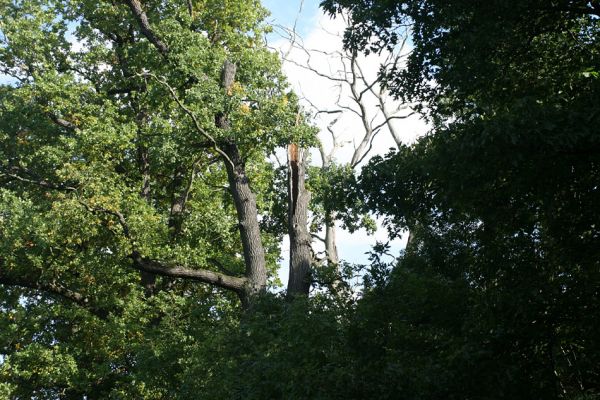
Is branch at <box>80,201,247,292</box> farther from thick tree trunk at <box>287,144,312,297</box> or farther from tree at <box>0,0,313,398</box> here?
thick tree trunk at <box>287,144,312,297</box>

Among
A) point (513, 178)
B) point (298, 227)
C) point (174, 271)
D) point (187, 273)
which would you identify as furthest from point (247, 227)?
point (513, 178)

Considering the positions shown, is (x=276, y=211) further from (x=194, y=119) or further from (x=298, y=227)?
(x=194, y=119)

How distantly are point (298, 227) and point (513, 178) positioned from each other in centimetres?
863

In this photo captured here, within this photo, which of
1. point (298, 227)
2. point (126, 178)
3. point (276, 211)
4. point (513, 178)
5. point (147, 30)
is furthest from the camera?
point (276, 211)

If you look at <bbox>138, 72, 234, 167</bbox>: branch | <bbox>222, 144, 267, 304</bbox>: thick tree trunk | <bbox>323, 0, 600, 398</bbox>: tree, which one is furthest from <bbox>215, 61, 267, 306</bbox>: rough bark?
<bbox>323, 0, 600, 398</bbox>: tree

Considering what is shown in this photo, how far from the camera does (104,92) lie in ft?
66.3

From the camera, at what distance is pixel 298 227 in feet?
54.6

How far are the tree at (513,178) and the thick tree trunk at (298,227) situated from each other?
18.0 feet

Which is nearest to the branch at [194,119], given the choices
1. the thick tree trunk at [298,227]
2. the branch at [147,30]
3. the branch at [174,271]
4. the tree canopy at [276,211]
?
the tree canopy at [276,211]

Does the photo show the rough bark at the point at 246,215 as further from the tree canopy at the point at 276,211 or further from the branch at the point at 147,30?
the branch at the point at 147,30

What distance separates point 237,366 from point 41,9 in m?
15.1

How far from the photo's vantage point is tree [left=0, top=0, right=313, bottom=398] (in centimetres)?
1708

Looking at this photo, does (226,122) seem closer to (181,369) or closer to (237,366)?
(181,369)

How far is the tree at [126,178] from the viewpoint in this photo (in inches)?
672
